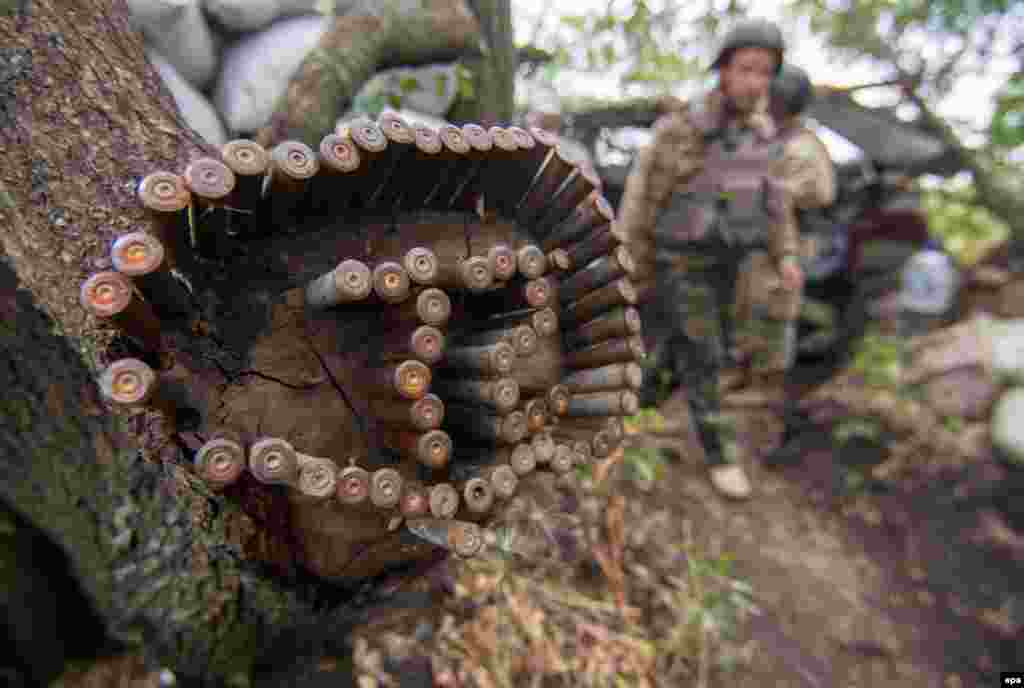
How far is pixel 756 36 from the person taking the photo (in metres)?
3.22

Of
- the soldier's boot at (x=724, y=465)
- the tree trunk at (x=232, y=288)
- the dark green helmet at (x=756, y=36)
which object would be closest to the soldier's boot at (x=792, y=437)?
the soldier's boot at (x=724, y=465)

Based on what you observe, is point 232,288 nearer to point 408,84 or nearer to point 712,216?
point 408,84

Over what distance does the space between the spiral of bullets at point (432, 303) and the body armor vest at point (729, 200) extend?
2.79 meters

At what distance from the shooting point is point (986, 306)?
661cm

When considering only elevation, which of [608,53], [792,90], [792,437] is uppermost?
[792,90]

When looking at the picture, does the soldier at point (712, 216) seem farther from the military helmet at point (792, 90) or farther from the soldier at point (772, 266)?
the military helmet at point (792, 90)

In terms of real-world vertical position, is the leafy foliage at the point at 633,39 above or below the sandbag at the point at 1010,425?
above

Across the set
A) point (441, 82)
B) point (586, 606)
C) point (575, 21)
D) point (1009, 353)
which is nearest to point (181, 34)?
point (441, 82)

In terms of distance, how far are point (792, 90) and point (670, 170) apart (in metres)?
1.34

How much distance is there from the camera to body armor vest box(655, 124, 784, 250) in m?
3.65

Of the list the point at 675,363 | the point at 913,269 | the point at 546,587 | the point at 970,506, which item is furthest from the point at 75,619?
the point at 913,269

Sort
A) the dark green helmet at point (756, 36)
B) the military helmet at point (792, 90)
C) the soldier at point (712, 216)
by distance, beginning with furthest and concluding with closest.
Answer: the military helmet at point (792, 90), the soldier at point (712, 216), the dark green helmet at point (756, 36)

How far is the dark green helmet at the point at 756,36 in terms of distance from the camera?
322 centimetres

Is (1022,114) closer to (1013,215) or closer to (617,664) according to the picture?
(1013,215)
